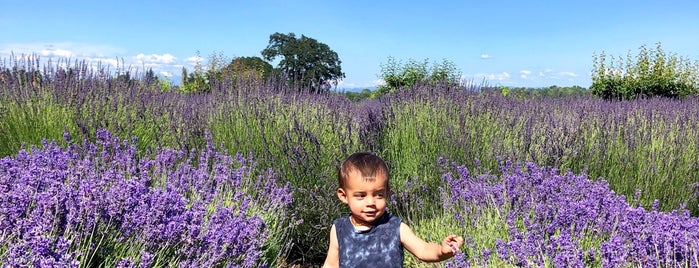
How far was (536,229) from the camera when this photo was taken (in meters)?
2.55

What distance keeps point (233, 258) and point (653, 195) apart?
3093mm

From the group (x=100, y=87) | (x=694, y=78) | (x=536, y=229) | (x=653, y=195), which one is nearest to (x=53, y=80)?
(x=100, y=87)

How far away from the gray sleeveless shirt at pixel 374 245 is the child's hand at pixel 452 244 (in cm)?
33

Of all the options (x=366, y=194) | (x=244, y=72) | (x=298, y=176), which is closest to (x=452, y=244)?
(x=366, y=194)

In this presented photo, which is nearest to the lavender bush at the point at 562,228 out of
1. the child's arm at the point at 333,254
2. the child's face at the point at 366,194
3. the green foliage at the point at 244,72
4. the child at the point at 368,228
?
the child at the point at 368,228

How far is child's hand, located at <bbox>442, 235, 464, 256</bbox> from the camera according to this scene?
1.93 metres

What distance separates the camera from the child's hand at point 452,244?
1934 millimetres

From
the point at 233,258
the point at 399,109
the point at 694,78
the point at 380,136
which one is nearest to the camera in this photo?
the point at 233,258

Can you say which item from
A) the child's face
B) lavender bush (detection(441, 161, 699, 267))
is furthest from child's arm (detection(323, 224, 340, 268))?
lavender bush (detection(441, 161, 699, 267))

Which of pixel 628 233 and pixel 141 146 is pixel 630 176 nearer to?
pixel 628 233

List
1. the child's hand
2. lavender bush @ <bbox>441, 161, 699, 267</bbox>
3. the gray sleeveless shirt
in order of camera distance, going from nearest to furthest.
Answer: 1. the child's hand
2. lavender bush @ <bbox>441, 161, 699, 267</bbox>
3. the gray sleeveless shirt

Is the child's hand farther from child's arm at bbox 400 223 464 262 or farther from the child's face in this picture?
the child's face

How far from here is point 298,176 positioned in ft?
12.8

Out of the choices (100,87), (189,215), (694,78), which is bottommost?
(189,215)
